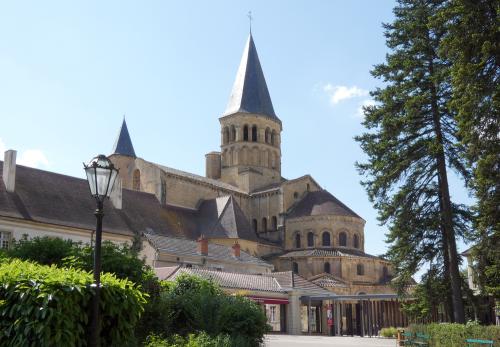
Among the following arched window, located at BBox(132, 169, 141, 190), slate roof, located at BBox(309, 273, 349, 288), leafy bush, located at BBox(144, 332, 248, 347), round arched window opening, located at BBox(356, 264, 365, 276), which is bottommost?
leafy bush, located at BBox(144, 332, 248, 347)

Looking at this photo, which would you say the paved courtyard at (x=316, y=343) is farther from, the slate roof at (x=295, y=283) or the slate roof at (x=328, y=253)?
the slate roof at (x=328, y=253)

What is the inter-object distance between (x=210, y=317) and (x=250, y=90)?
168ft

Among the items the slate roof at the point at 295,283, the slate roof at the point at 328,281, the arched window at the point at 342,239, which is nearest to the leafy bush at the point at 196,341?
the slate roof at the point at 295,283

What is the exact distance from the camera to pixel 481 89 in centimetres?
1734

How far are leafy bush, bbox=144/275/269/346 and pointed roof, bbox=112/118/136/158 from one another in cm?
4472

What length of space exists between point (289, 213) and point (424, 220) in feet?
116

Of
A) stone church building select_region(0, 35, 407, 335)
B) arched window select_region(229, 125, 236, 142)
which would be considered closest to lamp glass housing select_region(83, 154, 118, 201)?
stone church building select_region(0, 35, 407, 335)

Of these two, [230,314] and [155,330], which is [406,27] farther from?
[155,330]

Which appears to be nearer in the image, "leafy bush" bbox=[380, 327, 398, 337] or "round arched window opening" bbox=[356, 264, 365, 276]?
"leafy bush" bbox=[380, 327, 398, 337]

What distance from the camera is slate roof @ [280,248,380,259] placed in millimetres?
54312

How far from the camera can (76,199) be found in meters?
37.9

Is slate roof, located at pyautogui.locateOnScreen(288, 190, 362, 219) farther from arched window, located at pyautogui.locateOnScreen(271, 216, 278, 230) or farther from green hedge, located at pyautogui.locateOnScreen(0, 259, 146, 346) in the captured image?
green hedge, located at pyautogui.locateOnScreen(0, 259, 146, 346)

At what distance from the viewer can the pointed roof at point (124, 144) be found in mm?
60812

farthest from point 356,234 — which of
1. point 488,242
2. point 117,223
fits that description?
point 488,242
